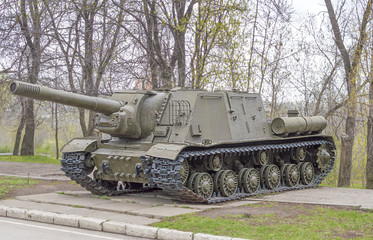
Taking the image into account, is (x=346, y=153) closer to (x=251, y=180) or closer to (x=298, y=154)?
(x=298, y=154)

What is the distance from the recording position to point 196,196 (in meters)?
12.1

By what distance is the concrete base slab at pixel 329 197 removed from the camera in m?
12.4

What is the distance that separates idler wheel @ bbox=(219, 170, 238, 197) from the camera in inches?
517

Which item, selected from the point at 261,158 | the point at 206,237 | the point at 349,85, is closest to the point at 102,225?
the point at 206,237

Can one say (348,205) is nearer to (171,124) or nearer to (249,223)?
(249,223)

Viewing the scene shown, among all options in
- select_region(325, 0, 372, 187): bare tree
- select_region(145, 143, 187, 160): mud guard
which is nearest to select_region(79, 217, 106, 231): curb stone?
select_region(145, 143, 187, 160): mud guard

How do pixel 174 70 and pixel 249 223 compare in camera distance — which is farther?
pixel 174 70

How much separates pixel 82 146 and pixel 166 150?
290 centimetres

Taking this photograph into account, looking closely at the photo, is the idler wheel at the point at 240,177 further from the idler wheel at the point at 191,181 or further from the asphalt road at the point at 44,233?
the asphalt road at the point at 44,233

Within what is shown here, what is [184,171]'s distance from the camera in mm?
12250

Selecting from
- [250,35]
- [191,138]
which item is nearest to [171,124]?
[191,138]

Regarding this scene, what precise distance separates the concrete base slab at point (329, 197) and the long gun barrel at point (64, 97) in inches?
171

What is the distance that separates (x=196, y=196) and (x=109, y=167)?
2419 mm

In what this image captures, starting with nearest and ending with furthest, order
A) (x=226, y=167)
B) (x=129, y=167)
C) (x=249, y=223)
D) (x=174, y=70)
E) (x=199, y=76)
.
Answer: (x=249, y=223), (x=129, y=167), (x=226, y=167), (x=199, y=76), (x=174, y=70)
